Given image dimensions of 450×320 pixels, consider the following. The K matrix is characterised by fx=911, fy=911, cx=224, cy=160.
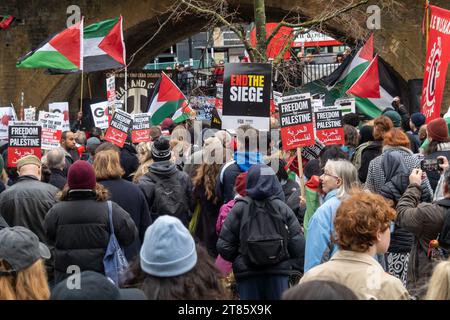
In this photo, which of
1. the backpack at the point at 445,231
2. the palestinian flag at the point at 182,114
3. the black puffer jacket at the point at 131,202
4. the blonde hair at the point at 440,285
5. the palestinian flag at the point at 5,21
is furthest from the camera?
the palestinian flag at the point at 5,21

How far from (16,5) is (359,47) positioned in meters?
9.91

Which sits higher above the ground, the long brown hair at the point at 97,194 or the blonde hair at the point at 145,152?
the blonde hair at the point at 145,152

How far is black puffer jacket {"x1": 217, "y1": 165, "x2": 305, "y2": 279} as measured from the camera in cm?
686

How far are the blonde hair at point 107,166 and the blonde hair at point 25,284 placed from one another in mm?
3197

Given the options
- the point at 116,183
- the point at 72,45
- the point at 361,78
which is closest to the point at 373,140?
the point at 116,183

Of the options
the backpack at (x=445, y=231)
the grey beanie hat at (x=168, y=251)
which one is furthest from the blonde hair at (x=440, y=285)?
the backpack at (x=445, y=231)

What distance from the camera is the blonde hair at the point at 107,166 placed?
25.2 feet

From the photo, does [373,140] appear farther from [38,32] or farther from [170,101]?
[38,32]

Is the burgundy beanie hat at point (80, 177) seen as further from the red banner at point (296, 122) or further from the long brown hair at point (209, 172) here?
the red banner at point (296, 122)

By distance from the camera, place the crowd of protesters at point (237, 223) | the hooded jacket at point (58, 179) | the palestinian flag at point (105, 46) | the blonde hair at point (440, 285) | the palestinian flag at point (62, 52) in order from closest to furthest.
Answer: the blonde hair at point (440, 285) → the crowd of protesters at point (237, 223) → the hooded jacket at point (58, 179) → the palestinian flag at point (62, 52) → the palestinian flag at point (105, 46)

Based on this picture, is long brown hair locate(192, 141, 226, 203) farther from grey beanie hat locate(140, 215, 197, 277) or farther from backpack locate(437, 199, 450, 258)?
grey beanie hat locate(140, 215, 197, 277)

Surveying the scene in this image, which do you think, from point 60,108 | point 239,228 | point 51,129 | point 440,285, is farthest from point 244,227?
point 60,108

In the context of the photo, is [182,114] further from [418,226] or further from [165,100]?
[418,226]

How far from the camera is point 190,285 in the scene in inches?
165
